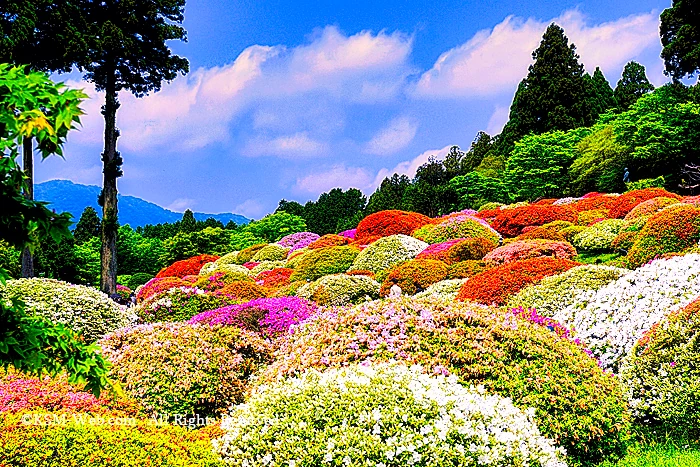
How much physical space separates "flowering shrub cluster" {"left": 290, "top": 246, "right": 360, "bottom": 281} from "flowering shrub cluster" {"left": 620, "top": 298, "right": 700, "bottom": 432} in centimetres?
1168

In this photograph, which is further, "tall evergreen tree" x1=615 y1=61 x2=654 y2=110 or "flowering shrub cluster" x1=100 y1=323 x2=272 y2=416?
"tall evergreen tree" x1=615 y1=61 x2=654 y2=110

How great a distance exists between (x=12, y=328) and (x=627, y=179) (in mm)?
35843

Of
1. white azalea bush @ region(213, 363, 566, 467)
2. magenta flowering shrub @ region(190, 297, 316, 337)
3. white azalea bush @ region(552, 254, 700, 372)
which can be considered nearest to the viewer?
white azalea bush @ region(213, 363, 566, 467)

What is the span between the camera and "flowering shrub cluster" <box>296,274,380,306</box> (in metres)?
12.3

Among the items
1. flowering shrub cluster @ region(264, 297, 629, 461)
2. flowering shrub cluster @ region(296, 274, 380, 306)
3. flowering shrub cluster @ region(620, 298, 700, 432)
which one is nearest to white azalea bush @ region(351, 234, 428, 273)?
flowering shrub cluster @ region(296, 274, 380, 306)

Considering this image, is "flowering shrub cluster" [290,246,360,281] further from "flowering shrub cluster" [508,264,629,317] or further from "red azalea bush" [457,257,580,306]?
"flowering shrub cluster" [508,264,629,317]

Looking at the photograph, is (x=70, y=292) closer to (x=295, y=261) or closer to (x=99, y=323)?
(x=99, y=323)

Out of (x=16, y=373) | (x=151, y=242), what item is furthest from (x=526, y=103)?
(x=16, y=373)

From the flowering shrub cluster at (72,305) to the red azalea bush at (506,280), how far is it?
20.1 feet

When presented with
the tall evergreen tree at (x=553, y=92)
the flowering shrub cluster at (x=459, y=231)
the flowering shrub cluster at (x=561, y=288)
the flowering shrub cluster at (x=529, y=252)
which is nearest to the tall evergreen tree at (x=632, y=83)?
the tall evergreen tree at (x=553, y=92)

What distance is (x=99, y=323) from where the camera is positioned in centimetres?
993

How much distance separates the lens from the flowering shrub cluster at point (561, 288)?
8773mm

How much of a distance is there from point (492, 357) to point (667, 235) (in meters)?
7.92

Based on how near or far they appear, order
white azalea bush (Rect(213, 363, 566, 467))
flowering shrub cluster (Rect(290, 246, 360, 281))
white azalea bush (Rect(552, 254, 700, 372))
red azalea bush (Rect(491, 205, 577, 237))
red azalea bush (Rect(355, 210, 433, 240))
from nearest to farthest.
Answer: white azalea bush (Rect(213, 363, 566, 467)), white azalea bush (Rect(552, 254, 700, 372)), flowering shrub cluster (Rect(290, 246, 360, 281)), red azalea bush (Rect(491, 205, 577, 237)), red azalea bush (Rect(355, 210, 433, 240))
